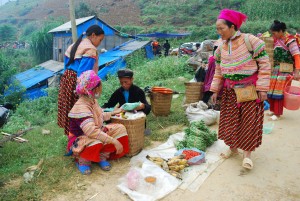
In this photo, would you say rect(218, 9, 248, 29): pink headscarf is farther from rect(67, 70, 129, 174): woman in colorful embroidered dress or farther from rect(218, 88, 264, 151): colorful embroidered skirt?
rect(67, 70, 129, 174): woman in colorful embroidered dress

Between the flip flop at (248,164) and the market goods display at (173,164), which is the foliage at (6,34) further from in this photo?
the flip flop at (248,164)

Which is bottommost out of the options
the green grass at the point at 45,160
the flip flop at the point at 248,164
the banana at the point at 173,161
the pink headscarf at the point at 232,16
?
the green grass at the point at 45,160

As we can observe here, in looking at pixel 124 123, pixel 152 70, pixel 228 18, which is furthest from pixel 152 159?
pixel 152 70

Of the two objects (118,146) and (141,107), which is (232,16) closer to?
(141,107)

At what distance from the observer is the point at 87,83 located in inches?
119

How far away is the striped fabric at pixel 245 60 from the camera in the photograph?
289 centimetres

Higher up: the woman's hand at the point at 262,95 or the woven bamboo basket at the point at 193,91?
the woman's hand at the point at 262,95

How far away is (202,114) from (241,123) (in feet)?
5.31

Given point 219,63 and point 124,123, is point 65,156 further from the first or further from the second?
point 219,63

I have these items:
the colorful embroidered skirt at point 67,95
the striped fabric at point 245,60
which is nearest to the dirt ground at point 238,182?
the colorful embroidered skirt at point 67,95

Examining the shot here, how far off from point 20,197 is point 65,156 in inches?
38.2

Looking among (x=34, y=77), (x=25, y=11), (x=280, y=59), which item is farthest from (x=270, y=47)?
(x=25, y=11)

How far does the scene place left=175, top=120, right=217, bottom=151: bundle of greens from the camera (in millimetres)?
3736

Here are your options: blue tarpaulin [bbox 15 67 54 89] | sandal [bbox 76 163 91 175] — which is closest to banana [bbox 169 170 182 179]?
sandal [bbox 76 163 91 175]
